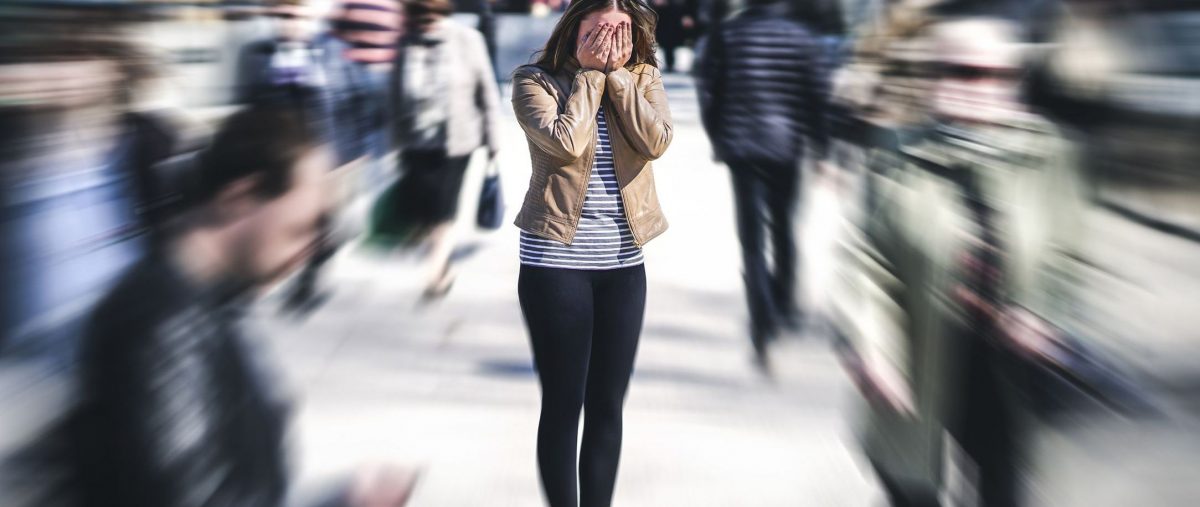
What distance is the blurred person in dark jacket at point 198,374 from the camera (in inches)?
99.8

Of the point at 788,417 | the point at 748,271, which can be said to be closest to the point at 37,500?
the point at 788,417

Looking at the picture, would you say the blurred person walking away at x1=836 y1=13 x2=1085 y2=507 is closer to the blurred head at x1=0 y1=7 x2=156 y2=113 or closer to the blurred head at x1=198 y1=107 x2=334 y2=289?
the blurred head at x1=198 y1=107 x2=334 y2=289

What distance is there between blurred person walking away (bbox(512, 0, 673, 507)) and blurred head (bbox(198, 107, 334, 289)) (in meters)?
1.43

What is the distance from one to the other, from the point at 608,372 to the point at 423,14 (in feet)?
10.5

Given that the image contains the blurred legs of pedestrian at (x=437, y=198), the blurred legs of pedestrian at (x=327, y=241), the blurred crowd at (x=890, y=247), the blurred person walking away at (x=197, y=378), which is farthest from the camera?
the blurred legs of pedestrian at (x=437, y=198)

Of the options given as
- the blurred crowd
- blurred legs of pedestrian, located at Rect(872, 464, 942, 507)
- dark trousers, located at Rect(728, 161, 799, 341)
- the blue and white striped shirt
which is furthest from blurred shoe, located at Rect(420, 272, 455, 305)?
the blue and white striped shirt

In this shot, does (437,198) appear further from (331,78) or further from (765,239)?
(765,239)

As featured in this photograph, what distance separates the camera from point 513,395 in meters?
3.79

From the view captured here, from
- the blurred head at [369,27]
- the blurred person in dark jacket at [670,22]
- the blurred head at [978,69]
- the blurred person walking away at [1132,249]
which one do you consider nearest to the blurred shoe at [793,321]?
the blurred head at [978,69]

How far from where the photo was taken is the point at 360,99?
495 cm

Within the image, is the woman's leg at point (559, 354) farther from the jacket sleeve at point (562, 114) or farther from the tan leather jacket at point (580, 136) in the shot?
the jacket sleeve at point (562, 114)

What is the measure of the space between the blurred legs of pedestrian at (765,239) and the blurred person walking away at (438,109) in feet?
4.93

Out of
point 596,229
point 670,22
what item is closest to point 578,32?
point 596,229

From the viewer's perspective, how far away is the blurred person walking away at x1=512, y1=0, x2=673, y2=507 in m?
2.12
